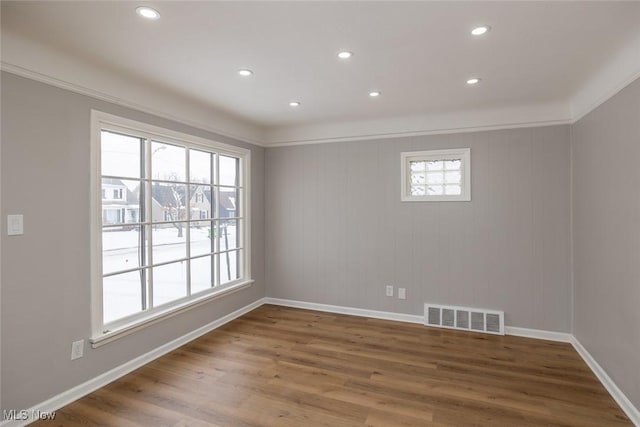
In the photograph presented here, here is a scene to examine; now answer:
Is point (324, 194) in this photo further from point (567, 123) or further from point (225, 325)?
point (567, 123)

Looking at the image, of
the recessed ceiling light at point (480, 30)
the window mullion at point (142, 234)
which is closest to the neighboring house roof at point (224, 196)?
the window mullion at point (142, 234)

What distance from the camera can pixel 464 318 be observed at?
Result: 150 inches

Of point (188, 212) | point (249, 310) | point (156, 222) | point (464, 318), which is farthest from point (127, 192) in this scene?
point (464, 318)

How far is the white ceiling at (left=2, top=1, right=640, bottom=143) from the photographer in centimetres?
183

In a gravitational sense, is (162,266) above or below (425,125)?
below

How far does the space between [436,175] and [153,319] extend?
11.2 feet

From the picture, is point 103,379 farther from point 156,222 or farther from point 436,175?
point 436,175

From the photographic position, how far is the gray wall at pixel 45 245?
2.06 metres

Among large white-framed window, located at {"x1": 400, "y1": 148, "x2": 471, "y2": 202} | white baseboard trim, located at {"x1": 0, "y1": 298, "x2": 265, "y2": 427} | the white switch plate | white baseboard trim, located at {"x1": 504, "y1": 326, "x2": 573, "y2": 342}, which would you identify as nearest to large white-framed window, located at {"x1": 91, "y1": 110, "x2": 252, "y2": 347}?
white baseboard trim, located at {"x1": 0, "y1": 298, "x2": 265, "y2": 427}

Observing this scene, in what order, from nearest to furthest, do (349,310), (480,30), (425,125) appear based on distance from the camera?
1. (480,30)
2. (425,125)
3. (349,310)

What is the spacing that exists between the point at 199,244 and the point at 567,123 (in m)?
4.17

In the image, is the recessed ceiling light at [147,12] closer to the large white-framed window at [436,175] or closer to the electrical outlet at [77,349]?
the electrical outlet at [77,349]

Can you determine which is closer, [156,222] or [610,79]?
[610,79]

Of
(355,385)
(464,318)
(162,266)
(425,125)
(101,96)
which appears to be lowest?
(355,385)
